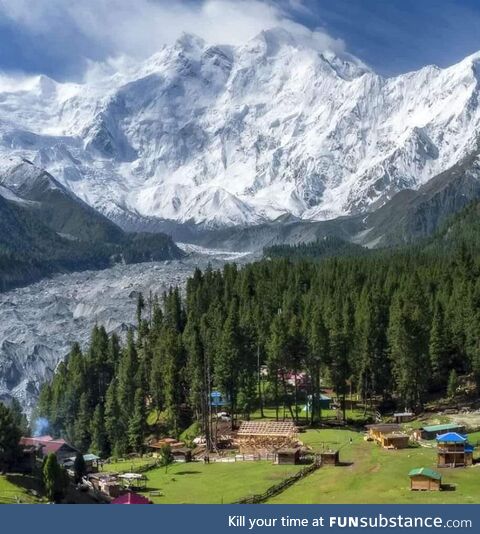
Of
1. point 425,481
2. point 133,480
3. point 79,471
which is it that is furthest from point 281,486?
point 79,471

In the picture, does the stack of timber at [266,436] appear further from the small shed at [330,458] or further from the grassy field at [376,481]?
the small shed at [330,458]

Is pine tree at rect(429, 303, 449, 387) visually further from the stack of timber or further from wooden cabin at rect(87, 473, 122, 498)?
wooden cabin at rect(87, 473, 122, 498)

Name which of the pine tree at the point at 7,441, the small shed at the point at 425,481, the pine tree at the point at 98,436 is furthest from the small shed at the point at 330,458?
the pine tree at the point at 98,436

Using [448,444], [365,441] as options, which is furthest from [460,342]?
[448,444]

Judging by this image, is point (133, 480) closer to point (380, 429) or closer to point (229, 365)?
point (380, 429)

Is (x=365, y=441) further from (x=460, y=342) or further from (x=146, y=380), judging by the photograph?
(x=146, y=380)
